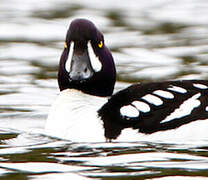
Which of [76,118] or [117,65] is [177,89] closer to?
[76,118]

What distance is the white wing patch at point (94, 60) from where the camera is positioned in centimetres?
1044

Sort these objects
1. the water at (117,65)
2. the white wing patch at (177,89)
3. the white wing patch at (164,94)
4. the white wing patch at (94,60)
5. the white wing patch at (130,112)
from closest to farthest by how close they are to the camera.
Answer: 1. the water at (117,65)
2. the white wing patch at (130,112)
3. the white wing patch at (164,94)
4. the white wing patch at (177,89)
5. the white wing patch at (94,60)

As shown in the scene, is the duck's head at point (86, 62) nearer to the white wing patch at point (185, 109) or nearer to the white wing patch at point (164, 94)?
the white wing patch at point (164, 94)

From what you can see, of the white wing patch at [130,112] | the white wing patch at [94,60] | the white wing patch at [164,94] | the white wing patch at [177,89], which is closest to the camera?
the white wing patch at [130,112]

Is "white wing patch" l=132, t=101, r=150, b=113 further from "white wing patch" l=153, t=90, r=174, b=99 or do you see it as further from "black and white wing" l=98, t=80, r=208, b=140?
"white wing patch" l=153, t=90, r=174, b=99

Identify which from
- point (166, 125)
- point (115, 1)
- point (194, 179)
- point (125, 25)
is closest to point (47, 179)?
point (194, 179)

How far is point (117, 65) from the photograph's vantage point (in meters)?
15.1

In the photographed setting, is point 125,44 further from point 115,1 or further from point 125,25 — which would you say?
point 115,1

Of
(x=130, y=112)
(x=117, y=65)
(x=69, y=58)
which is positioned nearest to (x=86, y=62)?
(x=69, y=58)

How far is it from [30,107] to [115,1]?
24.7 ft

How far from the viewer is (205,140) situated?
9984 mm

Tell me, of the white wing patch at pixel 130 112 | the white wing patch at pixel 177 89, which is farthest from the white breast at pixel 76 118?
the white wing patch at pixel 177 89

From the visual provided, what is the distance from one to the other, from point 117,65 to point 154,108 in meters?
5.13

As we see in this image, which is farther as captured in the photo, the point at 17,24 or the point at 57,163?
the point at 17,24
